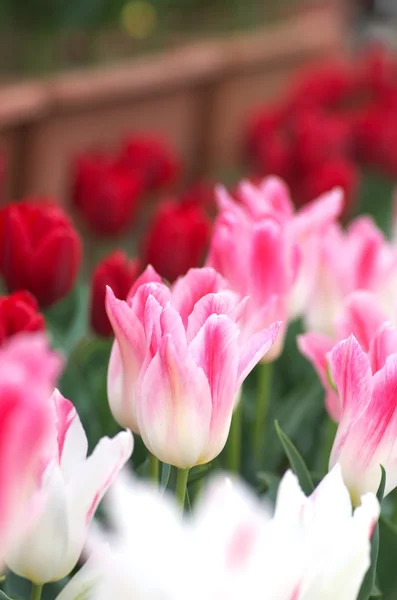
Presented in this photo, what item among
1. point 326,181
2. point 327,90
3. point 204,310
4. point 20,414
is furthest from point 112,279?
point 327,90

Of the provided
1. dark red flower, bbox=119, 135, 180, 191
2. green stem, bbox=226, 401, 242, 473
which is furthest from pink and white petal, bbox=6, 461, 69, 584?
dark red flower, bbox=119, 135, 180, 191

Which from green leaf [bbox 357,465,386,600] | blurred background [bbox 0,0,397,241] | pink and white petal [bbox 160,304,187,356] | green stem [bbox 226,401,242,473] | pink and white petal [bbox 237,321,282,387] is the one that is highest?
pink and white petal [bbox 160,304,187,356]

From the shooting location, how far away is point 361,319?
0.48 m

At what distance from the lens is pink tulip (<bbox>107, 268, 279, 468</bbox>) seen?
375mm

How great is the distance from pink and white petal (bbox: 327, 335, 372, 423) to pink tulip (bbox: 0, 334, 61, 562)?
0.57 feet

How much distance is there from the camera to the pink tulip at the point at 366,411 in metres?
0.40

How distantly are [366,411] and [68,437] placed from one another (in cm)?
12

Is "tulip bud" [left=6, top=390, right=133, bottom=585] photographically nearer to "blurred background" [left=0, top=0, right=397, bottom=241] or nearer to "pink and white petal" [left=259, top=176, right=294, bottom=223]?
"pink and white petal" [left=259, top=176, right=294, bottom=223]

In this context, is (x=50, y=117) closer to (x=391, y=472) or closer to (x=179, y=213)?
(x=179, y=213)

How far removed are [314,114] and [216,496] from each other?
4.00ft

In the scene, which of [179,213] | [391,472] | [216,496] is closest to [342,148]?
[179,213]

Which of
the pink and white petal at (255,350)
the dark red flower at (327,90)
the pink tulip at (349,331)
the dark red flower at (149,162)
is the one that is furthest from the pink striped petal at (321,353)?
the dark red flower at (327,90)

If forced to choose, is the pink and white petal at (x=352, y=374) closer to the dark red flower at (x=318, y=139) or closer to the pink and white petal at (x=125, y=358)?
the pink and white petal at (x=125, y=358)

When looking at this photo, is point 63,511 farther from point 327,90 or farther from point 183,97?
point 183,97
